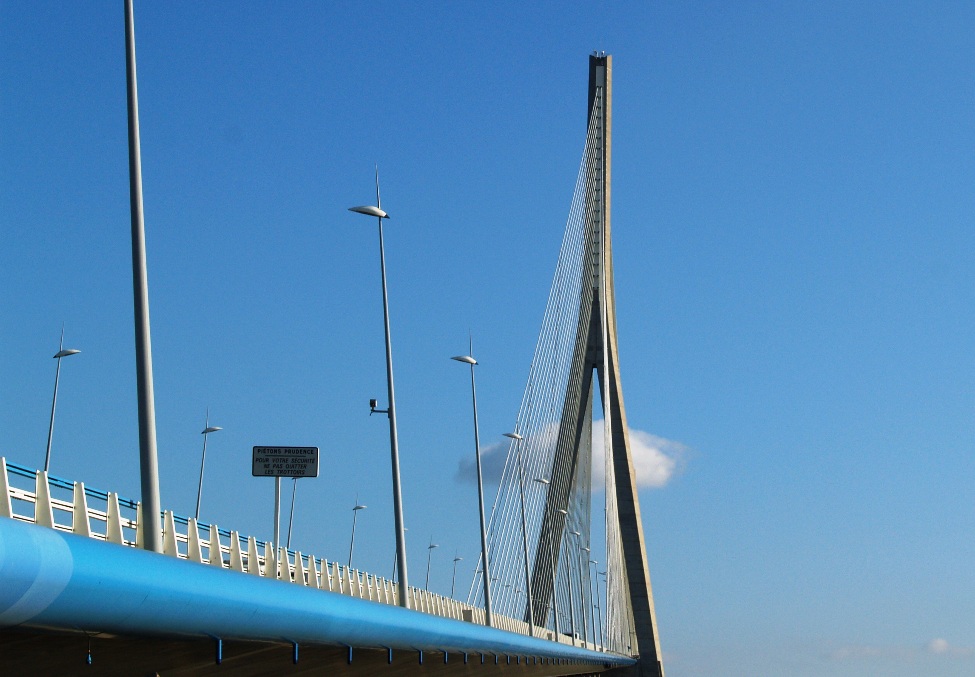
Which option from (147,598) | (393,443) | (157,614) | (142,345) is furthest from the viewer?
(393,443)

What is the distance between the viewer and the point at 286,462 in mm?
29766

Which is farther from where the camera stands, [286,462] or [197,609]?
[286,462]

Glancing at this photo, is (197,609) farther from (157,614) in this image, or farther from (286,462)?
(286,462)

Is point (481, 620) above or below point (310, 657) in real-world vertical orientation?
above

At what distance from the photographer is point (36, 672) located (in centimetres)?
1212

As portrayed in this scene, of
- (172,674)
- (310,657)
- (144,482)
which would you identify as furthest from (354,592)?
(144,482)

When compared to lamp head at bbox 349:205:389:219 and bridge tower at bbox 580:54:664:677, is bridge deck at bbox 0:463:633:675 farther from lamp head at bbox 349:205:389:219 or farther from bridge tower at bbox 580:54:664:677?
bridge tower at bbox 580:54:664:677

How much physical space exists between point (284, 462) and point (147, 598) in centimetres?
2034

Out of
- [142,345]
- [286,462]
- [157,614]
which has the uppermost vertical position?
[286,462]

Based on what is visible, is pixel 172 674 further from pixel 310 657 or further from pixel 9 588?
pixel 9 588

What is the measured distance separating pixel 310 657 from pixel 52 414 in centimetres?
1531

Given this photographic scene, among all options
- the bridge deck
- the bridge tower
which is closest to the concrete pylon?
the bridge tower

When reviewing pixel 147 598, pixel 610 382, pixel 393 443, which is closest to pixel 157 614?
pixel 147 598

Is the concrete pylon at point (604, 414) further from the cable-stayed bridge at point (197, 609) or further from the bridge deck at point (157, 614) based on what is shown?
the bridge deck at point (157, 614)
